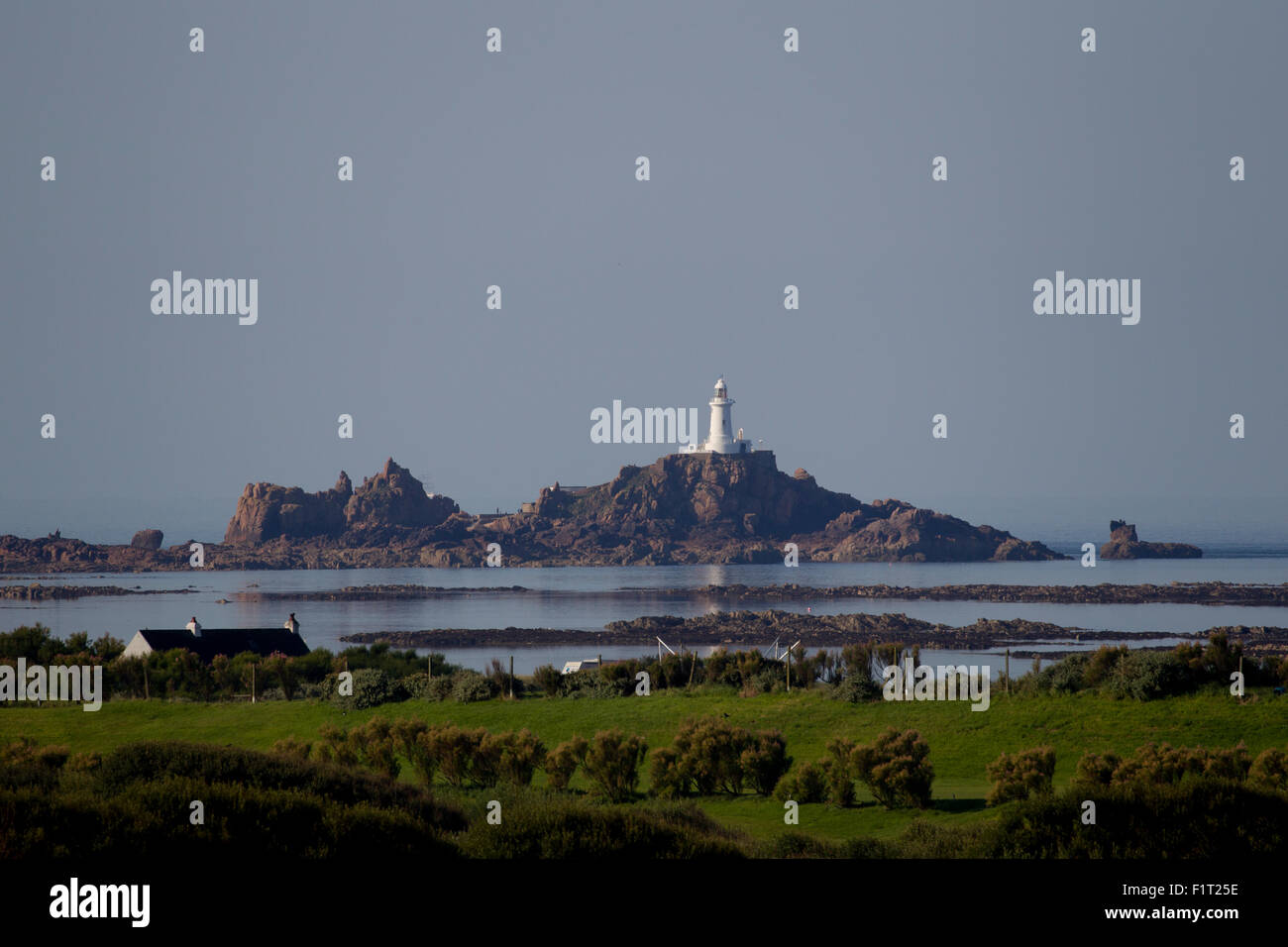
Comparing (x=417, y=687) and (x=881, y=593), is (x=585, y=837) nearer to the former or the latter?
(x=417, y=687)

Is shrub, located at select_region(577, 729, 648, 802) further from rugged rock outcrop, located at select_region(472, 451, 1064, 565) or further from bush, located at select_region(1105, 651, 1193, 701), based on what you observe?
rugged rock outcrop, located at select_region(472, 451, 1064, 565)

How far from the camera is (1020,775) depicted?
16.0 metres

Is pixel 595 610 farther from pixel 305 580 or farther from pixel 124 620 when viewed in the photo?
pixel 305 580

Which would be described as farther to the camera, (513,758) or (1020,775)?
(513,758)

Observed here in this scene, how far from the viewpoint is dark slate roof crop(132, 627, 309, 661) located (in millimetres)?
32156

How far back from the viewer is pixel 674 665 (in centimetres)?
2792

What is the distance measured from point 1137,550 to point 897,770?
126 m

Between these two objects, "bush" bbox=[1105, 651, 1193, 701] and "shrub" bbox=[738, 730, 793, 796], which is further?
"bush" bbox=[1105, 651, 1193, 701]

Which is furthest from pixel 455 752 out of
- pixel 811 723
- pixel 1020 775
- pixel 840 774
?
pixel 1020 775

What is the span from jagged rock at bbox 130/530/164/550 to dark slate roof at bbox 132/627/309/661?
112211mm

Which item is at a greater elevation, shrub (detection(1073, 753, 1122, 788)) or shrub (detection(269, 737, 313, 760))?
shrub (detection(1073, 753, 1122, 788))

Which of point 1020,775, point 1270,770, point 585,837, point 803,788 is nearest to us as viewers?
point 585,837

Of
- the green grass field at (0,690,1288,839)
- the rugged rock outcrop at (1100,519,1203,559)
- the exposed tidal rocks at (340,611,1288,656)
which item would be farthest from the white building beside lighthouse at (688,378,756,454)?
the green grass field at (0,690,1288,839)

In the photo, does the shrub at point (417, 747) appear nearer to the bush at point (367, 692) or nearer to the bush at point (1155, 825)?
the bush at point (367, 692)
